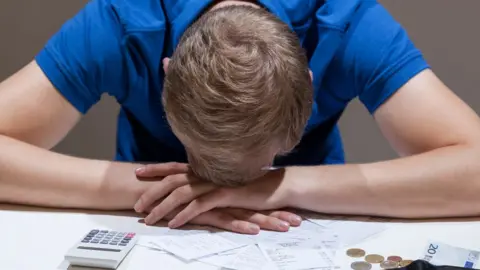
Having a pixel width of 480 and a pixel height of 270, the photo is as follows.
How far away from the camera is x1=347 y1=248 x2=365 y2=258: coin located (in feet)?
2.53

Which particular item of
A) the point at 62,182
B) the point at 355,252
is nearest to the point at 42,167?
the point at 62,182

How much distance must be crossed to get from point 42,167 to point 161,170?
178 mm

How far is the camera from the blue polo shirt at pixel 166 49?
94 cm

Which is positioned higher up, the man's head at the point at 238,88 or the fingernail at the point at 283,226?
the man's head at the point at 238,88

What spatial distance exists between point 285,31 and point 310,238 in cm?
28

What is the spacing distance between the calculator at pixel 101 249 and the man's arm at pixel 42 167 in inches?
3.5

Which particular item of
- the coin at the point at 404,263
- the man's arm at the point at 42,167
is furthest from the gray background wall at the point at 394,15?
the coin at the point at 404,263

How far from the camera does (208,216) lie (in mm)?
851

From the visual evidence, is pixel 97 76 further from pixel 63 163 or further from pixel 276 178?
pixel 276 178

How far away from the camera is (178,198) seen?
850 mm

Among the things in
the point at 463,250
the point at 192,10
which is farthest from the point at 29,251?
the point at 463,250

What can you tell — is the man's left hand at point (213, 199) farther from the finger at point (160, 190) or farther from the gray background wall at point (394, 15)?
the gray background wall at point (394, 15)

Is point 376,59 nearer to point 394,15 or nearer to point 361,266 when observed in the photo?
point 361,266

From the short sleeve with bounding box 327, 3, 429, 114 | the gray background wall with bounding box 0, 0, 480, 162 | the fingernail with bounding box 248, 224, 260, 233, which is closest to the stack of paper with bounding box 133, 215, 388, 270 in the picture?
the fingernail with bounding box 248, 224, 260, 233
